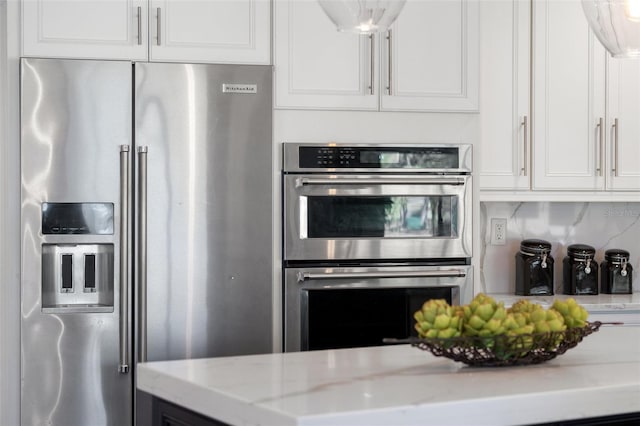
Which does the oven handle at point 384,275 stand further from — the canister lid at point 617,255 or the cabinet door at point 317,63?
the canister lid at point 617,255

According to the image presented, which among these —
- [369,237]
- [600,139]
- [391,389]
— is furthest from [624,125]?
[391,389]

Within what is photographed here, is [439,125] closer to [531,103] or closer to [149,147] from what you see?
[531,103]

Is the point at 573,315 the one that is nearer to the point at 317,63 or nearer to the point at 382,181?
the point at 382,181

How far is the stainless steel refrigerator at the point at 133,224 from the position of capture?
336 centimetres

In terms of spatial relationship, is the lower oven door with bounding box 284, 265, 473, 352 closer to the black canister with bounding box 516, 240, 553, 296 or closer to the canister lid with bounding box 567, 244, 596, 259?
the black canister with bounding box 516, 240, 553, 296

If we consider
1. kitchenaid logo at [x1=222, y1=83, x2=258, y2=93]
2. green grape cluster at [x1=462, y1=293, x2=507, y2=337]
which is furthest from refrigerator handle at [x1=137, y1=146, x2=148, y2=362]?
green grape cluster at [x1=462, y1=293, x2=507, y2=337]

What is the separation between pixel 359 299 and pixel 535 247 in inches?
41.8

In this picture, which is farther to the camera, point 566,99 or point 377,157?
point 566,99

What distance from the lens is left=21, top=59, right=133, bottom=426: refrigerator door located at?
11.0ft

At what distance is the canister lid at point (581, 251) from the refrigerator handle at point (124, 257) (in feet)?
7.01

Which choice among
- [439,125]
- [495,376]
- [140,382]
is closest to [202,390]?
[140,382]

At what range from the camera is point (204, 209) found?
3469 mm

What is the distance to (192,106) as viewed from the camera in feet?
11.3

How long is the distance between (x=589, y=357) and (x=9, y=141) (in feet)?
7.18
